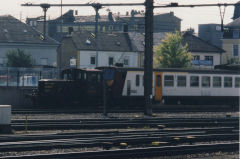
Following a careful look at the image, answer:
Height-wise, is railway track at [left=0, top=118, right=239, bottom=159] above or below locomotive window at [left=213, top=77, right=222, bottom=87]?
below

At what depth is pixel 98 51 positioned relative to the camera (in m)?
74.8

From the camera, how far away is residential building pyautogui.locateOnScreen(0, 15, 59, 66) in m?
72.5

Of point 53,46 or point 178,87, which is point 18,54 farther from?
point 178,87

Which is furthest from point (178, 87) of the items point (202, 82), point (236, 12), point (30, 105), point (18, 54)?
point (236, 12)

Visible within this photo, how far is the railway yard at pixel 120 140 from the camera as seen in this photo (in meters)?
15.1

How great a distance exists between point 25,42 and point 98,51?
10654mm

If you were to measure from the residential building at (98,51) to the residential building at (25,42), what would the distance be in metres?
1.86

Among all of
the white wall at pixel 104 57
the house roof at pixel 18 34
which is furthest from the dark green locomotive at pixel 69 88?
the house roof at pixel 18 34

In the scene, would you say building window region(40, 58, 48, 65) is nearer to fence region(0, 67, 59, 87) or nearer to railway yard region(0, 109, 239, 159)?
fence region(0, 67, 59, 87)

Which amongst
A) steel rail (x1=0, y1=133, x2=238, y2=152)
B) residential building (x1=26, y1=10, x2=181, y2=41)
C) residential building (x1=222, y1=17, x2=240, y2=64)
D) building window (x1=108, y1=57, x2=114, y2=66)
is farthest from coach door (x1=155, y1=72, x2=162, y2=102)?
residential building (x1=26, y1=10, x2=181, y2=41)

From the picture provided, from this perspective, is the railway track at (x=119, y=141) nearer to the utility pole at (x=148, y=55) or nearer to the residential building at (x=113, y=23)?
the utility pole at (x=148, y=55)

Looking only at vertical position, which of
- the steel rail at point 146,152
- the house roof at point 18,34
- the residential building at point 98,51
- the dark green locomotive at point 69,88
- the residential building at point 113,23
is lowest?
the steel rail at point 146,152

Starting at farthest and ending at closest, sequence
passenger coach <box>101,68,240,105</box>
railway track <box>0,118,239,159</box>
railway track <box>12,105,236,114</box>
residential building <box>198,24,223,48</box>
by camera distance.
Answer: residential building <box>198,24,223,48</box> < passenger coach <box>101,68,240,105</box> < railway track <box>12,105,236,114</box> < railway track <box>0,118,239,159</box>

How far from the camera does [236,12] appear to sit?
94.5 metres
